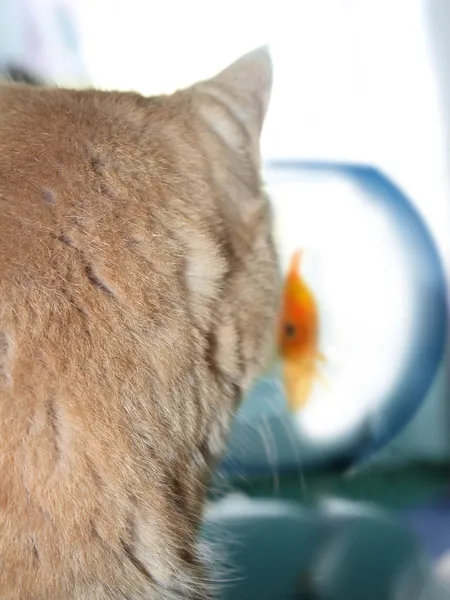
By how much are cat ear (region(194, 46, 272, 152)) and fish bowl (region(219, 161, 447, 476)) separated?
49 cm

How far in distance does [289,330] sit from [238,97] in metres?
0.60

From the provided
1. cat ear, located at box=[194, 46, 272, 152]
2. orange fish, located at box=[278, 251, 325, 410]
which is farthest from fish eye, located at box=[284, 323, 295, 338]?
cat ear, located at box=[194, 46, 272, 152]

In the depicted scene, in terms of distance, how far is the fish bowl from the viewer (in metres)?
1.09

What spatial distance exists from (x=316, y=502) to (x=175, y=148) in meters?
0.74

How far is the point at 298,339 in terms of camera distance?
3.71 feet

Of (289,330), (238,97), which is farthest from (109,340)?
(289,330)

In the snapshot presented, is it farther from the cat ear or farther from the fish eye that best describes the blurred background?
the cat ear

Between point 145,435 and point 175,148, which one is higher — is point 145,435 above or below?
below

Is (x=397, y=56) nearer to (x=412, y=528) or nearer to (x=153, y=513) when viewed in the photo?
(x=412, y=528)

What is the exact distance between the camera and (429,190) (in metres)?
1.08

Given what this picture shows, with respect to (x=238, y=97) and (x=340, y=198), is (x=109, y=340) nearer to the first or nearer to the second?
(x=238, y=97)

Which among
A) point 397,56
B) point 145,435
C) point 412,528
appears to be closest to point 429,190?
point 397,56

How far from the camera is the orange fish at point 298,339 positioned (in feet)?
3.63

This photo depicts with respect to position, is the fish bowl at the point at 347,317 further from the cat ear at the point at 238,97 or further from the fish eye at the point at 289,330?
the cat ear at the point at 238,97
